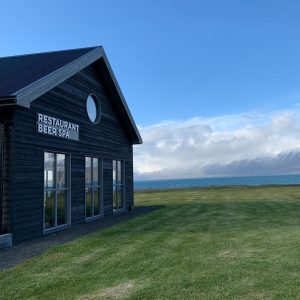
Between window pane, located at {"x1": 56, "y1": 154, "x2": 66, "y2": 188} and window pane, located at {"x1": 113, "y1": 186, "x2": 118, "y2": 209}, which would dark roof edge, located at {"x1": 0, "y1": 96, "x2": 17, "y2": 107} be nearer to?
window pane, located at {"x1": 56, "y1": 154, "x2": 66, "y2": 188}

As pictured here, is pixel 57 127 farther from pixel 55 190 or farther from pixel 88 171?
pixel 88 171

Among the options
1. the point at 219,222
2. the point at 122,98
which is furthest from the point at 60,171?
the point at 122,98

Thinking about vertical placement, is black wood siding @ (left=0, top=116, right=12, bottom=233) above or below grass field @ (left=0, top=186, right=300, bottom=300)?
above

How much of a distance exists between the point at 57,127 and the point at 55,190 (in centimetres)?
229

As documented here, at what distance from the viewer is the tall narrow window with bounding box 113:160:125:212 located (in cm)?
2173

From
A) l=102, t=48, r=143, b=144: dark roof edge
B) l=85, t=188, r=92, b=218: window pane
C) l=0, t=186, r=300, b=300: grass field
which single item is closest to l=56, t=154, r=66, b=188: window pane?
l=85, t=188, r=92, b=218: window pane

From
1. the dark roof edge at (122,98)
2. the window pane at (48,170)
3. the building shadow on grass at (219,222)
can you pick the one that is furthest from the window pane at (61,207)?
the dark roof edge at (122,98)

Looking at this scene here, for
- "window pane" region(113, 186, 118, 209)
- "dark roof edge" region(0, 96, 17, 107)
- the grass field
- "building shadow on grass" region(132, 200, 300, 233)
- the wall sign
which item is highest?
"dark roof edge" region(0, 96, 17, 107)

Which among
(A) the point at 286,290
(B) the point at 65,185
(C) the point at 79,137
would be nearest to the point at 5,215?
(B) the point at 65,185

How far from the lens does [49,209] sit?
14.1 meters

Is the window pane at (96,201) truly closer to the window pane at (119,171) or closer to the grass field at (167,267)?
the window pane at (119,171)

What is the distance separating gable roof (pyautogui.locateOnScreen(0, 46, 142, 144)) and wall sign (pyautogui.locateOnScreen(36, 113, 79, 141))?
105 centimetres

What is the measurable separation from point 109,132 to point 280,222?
9419mm

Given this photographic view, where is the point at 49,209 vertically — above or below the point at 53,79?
below
